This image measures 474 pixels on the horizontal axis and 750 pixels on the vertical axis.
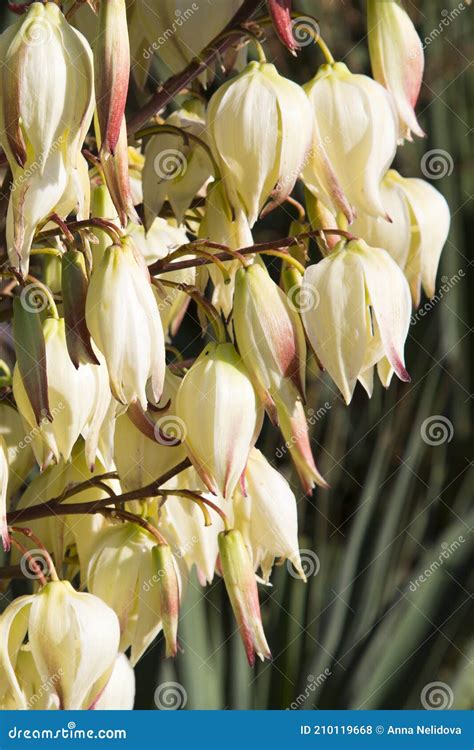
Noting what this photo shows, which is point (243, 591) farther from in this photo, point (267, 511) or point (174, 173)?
point (174, 173)

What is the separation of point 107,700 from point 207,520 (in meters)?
0.15

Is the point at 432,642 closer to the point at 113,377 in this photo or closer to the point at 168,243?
the point at 168,243

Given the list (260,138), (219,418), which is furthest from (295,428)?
(260,138)

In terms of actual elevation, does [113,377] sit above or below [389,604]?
above

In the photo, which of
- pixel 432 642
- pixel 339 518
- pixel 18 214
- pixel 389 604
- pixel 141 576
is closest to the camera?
pixel 18 214

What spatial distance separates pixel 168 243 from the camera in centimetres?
75

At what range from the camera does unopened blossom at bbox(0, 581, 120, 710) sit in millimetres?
Result: 579

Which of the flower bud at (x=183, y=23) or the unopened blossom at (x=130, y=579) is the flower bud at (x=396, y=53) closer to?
the flower bud at (x=183, y=23)

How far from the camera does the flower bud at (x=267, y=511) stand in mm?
621

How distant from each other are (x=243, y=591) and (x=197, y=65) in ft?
0.99

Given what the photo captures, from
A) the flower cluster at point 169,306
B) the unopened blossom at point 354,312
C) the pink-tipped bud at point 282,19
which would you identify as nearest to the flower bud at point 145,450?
the flower cluster at point 169,306

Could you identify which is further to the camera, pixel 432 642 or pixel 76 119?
pixel 432 642

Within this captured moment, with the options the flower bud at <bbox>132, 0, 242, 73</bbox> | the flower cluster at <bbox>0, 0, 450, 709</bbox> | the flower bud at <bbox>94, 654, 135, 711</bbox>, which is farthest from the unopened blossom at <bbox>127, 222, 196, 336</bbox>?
the flower bud at <bbox>94, 654, 135, 711</bbox>

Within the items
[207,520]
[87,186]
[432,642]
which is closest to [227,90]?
[87,186]
